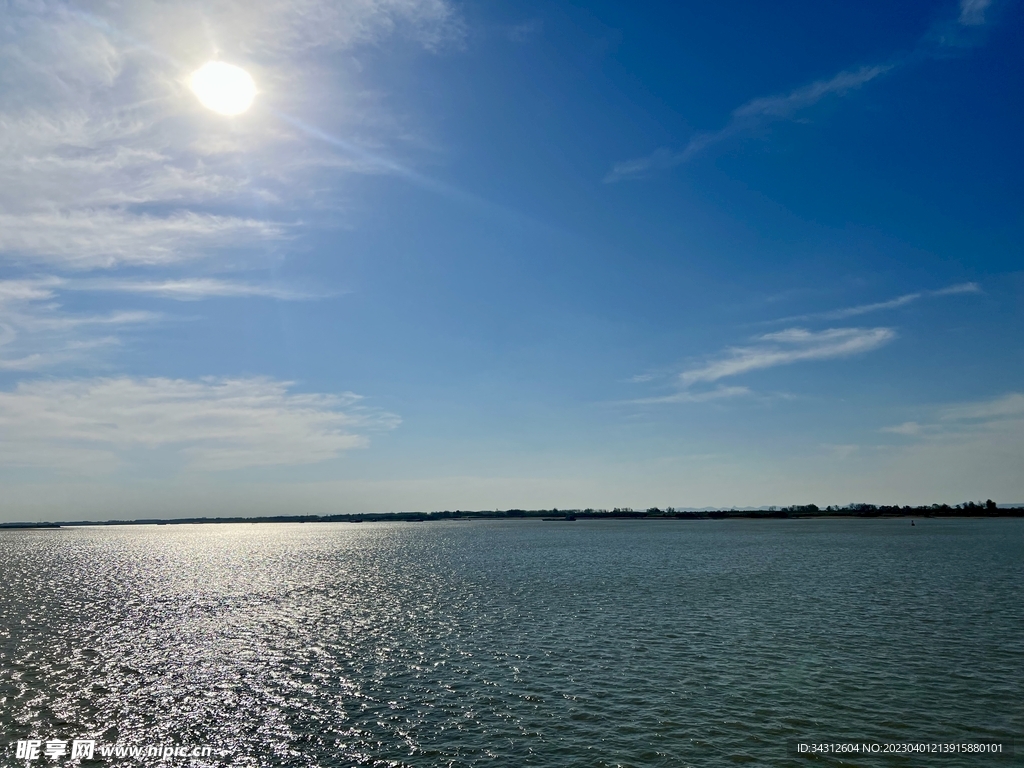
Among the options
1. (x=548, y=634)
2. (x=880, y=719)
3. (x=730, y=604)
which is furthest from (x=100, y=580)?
(x=880, y=719)

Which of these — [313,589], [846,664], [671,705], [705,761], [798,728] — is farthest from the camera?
[313,589]

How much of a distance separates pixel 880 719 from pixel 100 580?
108 meters

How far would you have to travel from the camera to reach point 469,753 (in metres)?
25.1

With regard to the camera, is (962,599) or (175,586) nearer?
(962,599)

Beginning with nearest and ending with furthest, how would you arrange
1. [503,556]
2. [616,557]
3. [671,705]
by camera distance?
[671,705], [616,557], [503,556]

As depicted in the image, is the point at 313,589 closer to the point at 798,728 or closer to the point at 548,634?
the point at 548,634

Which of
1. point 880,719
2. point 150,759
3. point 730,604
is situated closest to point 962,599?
point 730,604

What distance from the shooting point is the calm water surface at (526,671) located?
26.5 m

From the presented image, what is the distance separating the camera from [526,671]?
1447 inches

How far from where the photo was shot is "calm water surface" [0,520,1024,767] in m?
26.5
